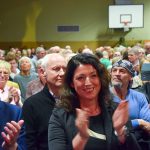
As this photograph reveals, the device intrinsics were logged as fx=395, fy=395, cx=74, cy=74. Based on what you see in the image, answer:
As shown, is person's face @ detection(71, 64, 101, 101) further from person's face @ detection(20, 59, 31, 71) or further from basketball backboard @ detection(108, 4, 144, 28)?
basketball backboard @ detection(108, 4, 144, 28)

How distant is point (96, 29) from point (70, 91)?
47.8 feet

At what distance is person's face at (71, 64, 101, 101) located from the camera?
2271 millimetres

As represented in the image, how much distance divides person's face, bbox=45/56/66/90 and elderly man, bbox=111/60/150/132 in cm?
48

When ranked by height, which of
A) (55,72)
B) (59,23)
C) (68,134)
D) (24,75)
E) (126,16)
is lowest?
(24,75)

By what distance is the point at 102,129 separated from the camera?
222 centimetres

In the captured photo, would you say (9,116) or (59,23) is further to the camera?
(59,23)

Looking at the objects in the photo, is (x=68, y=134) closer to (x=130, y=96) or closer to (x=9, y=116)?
(x=9, y=116)

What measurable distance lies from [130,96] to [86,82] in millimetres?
1304

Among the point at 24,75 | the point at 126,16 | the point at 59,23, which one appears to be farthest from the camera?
the point at 59,23

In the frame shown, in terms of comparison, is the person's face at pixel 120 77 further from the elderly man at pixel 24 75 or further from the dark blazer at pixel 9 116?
the elderly man at pixel 24 75

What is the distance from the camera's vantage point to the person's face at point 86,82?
2.27 m

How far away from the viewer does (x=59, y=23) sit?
16.8m

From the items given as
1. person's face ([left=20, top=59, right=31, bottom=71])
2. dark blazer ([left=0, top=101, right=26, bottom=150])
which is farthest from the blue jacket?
person's face ([left=20, top=59, right=31, bottom=71])

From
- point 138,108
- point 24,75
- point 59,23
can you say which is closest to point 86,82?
point 138,108
